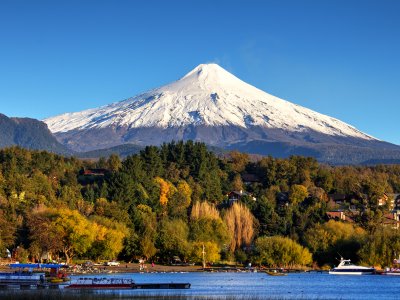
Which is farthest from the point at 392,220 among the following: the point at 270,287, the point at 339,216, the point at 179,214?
the point at 270,287

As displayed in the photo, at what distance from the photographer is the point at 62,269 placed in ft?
267

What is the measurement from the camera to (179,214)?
104000 millimetres

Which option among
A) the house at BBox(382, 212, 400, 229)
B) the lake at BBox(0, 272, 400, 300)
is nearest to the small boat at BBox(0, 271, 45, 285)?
the lake at BBox(0, 272, 400, 300)

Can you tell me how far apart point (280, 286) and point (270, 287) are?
5.81ft

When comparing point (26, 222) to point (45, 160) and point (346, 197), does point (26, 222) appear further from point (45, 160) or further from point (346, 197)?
point (346, 197)

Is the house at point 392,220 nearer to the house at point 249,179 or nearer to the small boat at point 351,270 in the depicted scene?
the small boat at point 351,270

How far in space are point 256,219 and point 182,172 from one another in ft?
74.2

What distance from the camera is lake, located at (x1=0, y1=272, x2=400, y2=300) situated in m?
56.2

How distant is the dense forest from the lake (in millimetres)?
9740

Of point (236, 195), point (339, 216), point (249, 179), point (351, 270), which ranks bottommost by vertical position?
point (351, 270)

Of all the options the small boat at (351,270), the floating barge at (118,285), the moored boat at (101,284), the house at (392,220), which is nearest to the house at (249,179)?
the house at (392,220)

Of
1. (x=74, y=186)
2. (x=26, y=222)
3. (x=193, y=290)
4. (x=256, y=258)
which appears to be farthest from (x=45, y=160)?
(x=193, y=290)

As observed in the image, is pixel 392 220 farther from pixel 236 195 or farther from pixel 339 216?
pixel 236 195

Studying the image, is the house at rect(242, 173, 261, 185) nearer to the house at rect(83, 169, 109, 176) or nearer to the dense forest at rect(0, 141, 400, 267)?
the dense forest at rect(0, 141, 400, 267)
